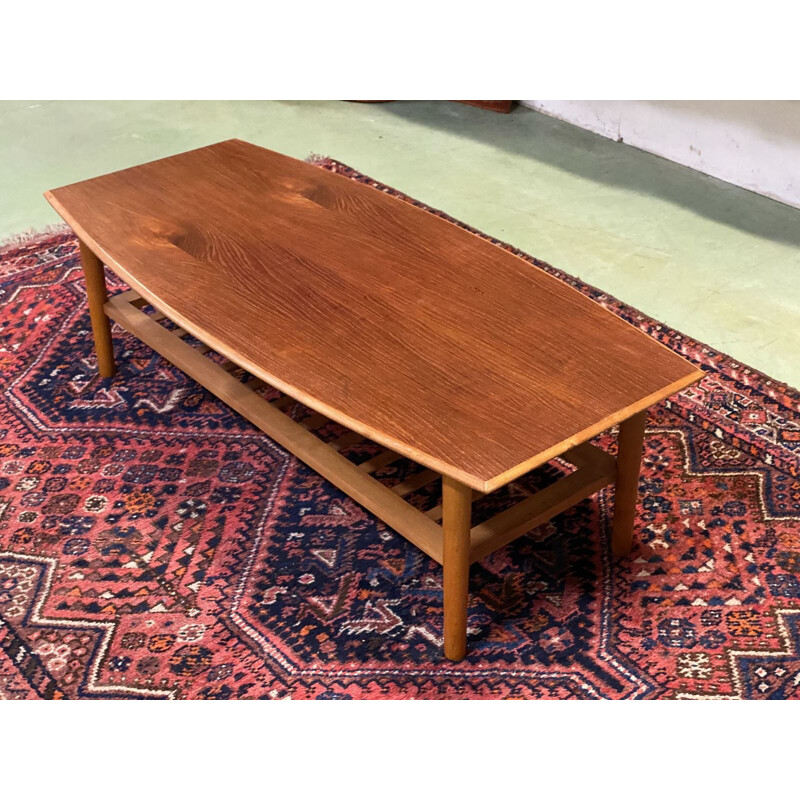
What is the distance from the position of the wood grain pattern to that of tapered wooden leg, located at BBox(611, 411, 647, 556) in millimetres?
198

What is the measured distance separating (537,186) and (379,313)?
2.54 m

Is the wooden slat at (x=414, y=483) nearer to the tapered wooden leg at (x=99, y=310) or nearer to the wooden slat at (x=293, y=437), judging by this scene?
the wooden slat at (x=293, y=437)

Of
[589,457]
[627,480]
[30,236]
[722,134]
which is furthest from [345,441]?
[722,134]

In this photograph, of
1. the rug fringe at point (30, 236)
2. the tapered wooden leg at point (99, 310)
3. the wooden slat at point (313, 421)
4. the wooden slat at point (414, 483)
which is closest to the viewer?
the wooden slat at point (414, 483)

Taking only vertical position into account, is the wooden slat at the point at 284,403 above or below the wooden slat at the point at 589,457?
below

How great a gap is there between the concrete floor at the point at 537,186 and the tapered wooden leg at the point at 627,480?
1075mm

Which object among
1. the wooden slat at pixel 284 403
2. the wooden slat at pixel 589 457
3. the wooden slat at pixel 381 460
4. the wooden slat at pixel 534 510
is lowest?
the wooden slat at pixel 284 403

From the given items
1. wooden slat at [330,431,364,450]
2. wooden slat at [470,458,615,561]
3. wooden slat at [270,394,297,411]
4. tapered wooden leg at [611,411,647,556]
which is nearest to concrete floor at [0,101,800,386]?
tapered wooden leg at [611,411,647,556]

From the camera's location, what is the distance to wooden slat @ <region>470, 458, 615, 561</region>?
8.26ft

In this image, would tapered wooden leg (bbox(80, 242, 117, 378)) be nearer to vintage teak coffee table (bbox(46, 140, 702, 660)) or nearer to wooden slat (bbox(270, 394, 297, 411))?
vintage teak coffee table (bbox(46, 140, 702, 660))

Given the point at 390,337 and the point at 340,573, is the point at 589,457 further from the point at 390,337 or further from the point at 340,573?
the point at 340,573

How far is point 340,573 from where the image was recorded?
283cm

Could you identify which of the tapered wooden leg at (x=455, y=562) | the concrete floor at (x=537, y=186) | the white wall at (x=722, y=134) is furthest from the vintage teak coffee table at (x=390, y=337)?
the white wall at (x=722, y=134)

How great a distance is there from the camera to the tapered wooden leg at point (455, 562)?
231 centimetres
